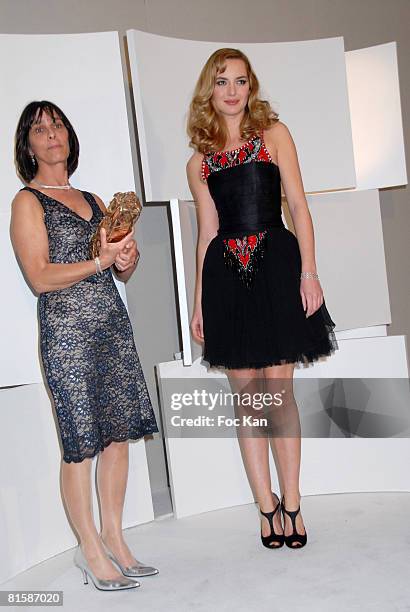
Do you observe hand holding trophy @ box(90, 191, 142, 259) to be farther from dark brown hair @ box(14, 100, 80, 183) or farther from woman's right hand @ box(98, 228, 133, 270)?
dark brown hair @ box(14, 100, 80, 183)

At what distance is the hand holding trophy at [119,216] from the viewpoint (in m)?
2.42

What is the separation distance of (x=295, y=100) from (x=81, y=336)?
1.58m

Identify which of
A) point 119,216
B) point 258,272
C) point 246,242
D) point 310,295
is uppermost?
point 119,216

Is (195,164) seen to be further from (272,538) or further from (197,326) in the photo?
(272,538)

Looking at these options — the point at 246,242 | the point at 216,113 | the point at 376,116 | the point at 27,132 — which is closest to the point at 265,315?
the point at 246,242

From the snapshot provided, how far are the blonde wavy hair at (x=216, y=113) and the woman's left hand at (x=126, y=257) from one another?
0.58 m

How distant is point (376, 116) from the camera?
3.53m

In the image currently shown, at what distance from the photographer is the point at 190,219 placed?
3143mm

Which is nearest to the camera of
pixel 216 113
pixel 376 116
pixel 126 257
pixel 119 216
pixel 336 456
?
pixel 119 216

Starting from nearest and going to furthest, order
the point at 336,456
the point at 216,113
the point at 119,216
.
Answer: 1. the point at 119,216
2. the point at 216,113
3. the point at 336,456

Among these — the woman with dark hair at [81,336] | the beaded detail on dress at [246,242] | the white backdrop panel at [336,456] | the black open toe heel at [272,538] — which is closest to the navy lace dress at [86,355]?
the woman with dark hair at [81,336]

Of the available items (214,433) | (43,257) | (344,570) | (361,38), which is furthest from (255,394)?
(361,38)

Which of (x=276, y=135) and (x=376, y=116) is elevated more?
(x=376, y=116)

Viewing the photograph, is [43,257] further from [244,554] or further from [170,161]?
[244,554]
